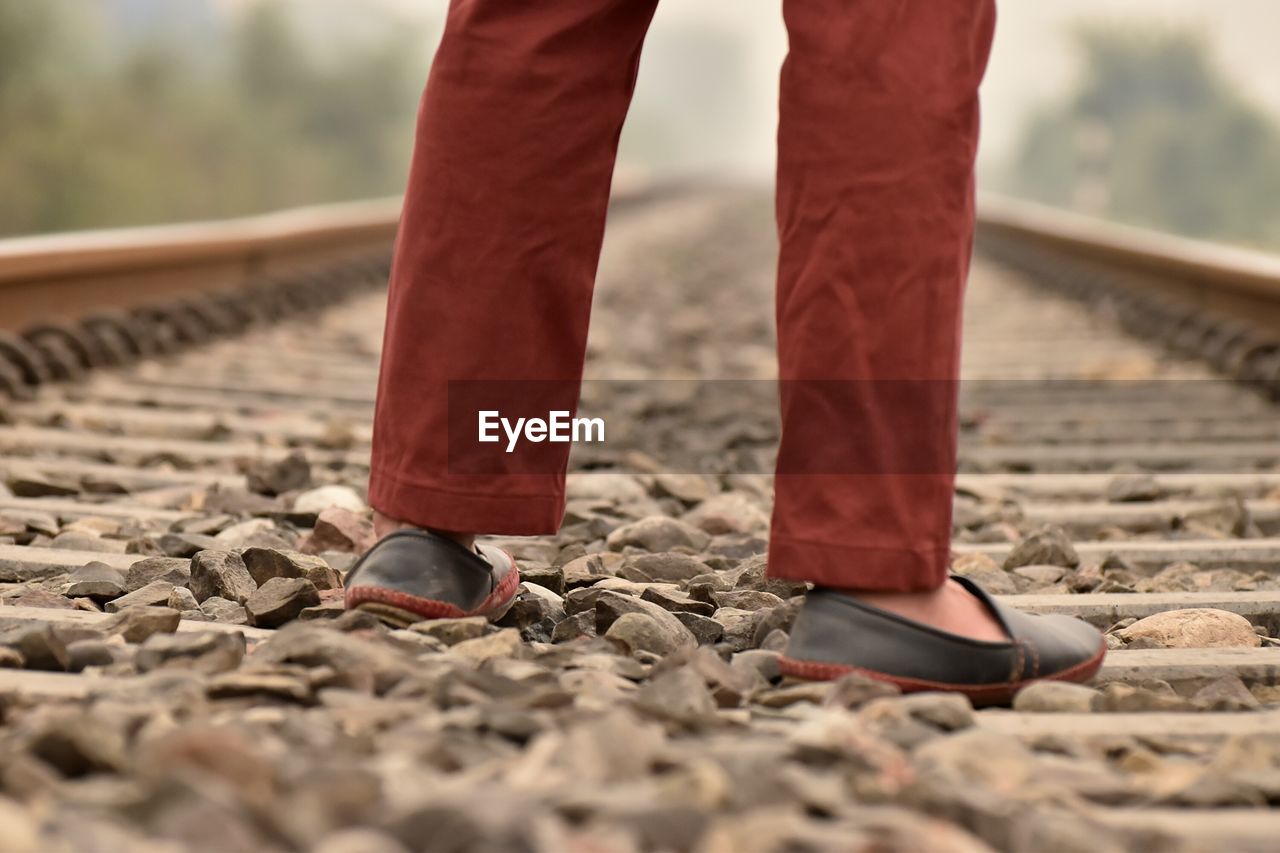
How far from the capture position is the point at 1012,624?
5.08 feet

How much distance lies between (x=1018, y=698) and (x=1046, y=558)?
781 mm

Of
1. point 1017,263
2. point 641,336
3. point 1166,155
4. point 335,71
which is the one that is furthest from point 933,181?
point 335,71

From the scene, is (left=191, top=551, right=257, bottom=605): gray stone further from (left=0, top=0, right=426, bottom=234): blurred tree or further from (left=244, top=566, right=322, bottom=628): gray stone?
(left=0, top=0, right=426, bottom=234): blurred tree

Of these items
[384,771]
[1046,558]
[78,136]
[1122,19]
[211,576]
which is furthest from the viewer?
[1122,19]

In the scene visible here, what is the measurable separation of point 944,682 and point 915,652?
5 centimetres

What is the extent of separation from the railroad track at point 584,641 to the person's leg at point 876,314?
115 mm

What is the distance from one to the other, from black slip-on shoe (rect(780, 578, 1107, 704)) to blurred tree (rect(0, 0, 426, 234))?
76.0ft

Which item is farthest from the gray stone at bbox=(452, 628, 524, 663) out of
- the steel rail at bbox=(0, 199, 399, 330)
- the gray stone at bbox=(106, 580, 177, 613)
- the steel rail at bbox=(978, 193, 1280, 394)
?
the steel rail at bbox=(978, 193, 1280, 394)

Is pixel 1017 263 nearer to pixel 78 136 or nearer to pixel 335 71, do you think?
pixel 78 136

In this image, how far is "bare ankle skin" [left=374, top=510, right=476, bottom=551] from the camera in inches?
65.1

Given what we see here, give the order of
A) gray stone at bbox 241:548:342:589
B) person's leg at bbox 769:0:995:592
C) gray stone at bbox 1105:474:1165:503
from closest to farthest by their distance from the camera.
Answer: person's leg at bbox 769:0:995:592
gray stone at bbox 241:548:342:589
gray stone at bbox 1105:474:1165:503

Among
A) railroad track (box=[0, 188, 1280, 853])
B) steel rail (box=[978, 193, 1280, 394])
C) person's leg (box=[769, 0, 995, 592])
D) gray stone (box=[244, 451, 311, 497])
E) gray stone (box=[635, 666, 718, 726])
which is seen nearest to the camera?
railroad track (box=[0, 188, 1280, 853])

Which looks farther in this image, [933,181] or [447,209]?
[447,209]

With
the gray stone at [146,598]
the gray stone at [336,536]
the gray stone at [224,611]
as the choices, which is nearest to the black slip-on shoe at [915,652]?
the gray stone at [224,611]
